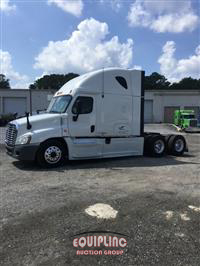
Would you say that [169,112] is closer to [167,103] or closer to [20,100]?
[167,103]

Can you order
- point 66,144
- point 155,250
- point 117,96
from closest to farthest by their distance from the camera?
point 155,250, point 66,144, point 117,96

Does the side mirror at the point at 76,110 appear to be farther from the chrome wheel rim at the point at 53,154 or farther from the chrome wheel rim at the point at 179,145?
the chrome wheel rim at the point at 179,145

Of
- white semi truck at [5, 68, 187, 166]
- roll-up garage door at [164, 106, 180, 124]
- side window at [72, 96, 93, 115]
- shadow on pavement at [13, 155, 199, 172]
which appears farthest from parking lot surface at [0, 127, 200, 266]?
roll-up garage door at [164, 106, 180, 124]

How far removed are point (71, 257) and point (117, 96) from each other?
663 cm

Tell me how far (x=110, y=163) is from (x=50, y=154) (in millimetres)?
2122

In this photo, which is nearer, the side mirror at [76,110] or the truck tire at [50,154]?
the truck tire at [50,154]

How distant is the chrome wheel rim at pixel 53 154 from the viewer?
7.62m

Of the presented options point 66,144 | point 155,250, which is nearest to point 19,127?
point 66,144

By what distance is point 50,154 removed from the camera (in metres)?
7.66

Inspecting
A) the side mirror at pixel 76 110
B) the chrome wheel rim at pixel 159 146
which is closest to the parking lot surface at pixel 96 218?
the side mirror at pixel 76 110

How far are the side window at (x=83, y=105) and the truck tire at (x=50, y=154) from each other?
4.02ft

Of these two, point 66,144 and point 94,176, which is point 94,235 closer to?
point 94,176

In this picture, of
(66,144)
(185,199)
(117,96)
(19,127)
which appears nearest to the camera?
(185,199)

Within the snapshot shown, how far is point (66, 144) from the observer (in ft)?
26.1
